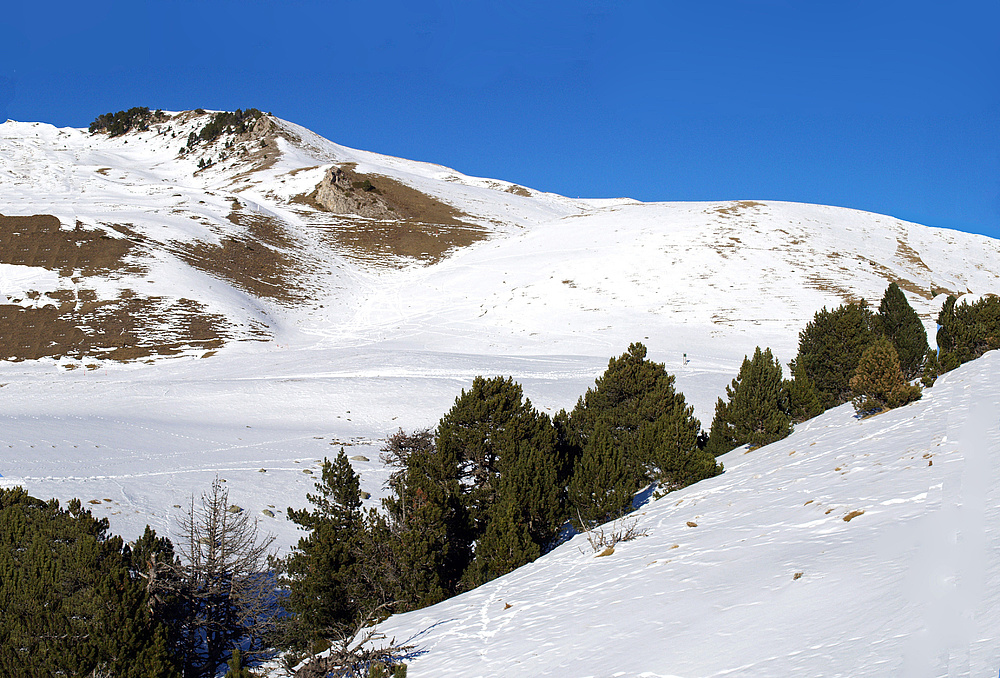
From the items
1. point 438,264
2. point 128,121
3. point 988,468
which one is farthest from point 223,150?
point 988,468

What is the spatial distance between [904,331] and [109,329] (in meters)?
33.3

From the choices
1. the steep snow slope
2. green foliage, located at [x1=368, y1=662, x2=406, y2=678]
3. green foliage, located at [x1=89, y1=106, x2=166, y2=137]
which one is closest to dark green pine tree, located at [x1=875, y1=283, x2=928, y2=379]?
the steep snow slope

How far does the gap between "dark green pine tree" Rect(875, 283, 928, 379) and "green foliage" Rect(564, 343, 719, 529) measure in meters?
5.41

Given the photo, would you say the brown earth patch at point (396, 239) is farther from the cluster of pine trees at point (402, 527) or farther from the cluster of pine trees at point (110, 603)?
the cluster of pine trees at point (110, 603)

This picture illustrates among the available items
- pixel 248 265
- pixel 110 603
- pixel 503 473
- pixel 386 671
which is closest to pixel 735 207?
pixel 248 265

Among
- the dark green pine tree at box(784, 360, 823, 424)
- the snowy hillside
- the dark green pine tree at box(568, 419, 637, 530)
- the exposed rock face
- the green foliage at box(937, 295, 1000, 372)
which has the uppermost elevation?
the exposed rock face

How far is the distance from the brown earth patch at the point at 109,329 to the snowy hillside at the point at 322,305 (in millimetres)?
150

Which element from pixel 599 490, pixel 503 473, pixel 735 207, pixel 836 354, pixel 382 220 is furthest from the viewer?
pixel 382 220

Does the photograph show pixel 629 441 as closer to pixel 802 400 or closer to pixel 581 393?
pixel 802 400

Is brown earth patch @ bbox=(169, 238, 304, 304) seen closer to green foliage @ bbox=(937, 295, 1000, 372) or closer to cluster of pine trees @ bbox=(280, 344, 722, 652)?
cluster of pine trees @ bbox=(280, 344, 722, 652)

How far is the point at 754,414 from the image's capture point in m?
14.1

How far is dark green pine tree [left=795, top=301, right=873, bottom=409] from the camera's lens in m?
16.2

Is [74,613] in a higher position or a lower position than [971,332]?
lower

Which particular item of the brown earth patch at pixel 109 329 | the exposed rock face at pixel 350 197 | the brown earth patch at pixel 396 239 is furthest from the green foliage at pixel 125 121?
the brown earth patch at pixel 109 329
